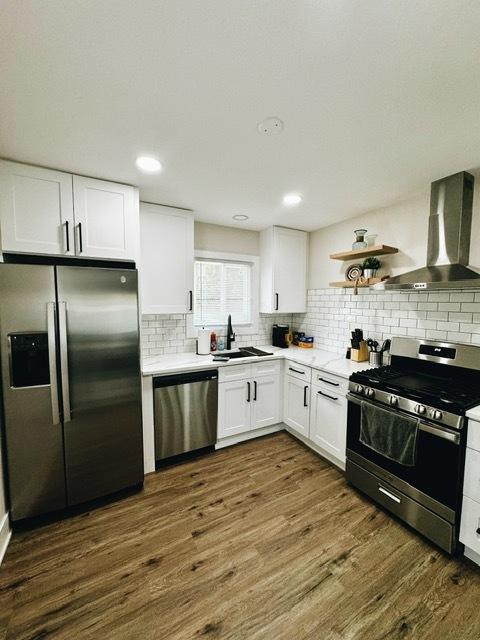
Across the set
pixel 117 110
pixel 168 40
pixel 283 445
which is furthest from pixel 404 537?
pixel 117 110

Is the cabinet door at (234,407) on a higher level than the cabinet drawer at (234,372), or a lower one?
lower

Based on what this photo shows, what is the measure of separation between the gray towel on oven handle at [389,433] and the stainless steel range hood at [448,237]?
982mm

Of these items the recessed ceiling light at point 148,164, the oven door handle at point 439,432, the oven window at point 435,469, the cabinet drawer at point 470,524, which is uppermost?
the recessed ceiling light at point 148,164

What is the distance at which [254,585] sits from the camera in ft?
4.83

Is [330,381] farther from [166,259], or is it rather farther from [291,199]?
[166,259]

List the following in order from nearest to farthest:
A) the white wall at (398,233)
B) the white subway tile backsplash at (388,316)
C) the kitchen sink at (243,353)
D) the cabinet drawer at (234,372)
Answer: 1. the white subway tile backsplash at (388,316)
2. the white wall at (398,233)
3. the cabinet drawer at (234,372)
4. the kitchen sink at (243,353)

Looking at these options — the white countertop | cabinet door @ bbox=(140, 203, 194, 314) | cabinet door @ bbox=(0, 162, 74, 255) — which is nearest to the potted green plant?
the white countertop

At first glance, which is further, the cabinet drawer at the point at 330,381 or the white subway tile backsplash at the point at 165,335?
the white subway tile backsplash at the point at 165,335

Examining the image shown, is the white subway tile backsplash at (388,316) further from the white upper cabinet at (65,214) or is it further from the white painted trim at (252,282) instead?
the white upper cabinet at (65,214)

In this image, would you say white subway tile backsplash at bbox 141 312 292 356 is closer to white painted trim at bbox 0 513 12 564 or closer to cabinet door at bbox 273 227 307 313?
cabinet door at bbox 273 227 307 313

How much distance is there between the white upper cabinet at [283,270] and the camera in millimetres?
3350

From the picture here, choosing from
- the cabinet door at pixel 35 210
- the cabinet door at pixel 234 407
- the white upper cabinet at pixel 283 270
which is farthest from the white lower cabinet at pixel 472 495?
the cabinet door at pixel 35 210

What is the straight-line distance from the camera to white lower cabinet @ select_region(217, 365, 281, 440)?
2752 millimetres

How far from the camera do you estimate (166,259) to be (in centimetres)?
264
